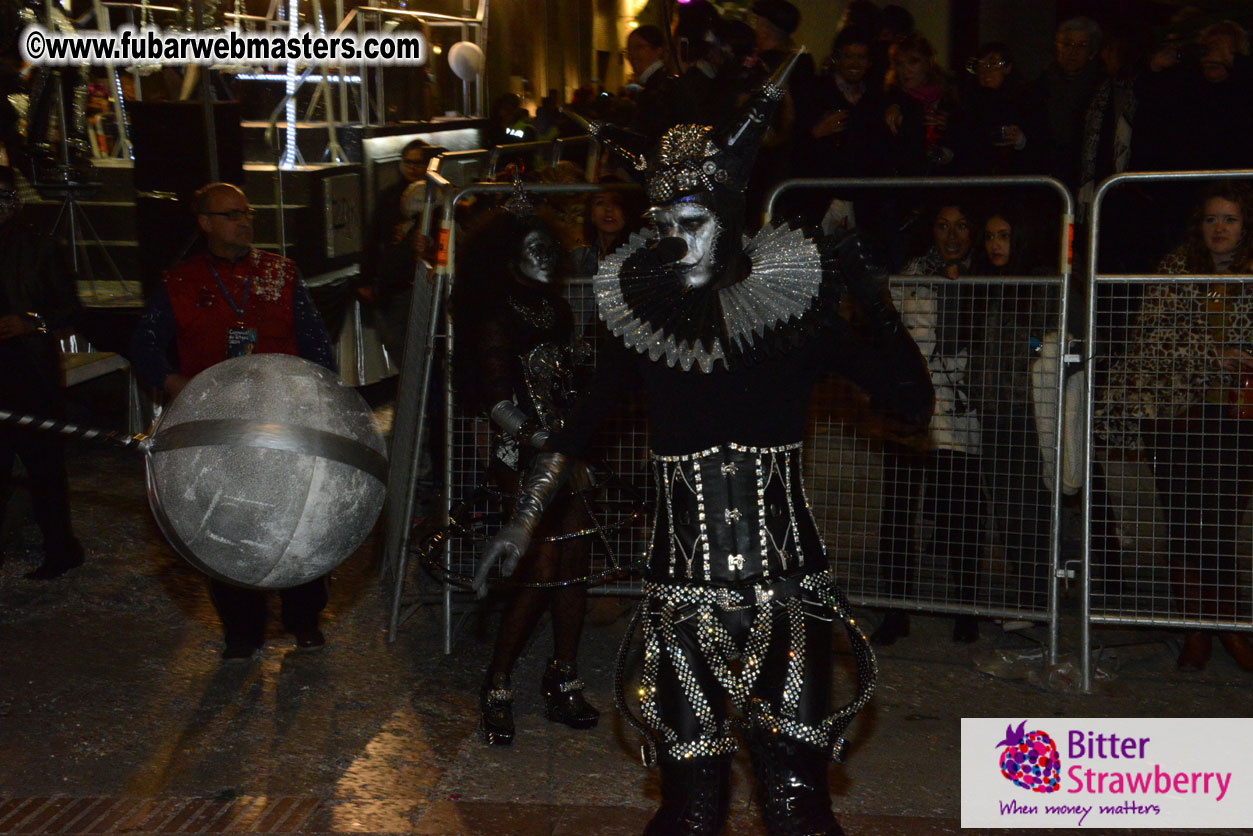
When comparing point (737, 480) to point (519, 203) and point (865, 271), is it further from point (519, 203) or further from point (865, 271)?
point (519, 203)

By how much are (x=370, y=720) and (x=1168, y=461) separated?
348 centimetres

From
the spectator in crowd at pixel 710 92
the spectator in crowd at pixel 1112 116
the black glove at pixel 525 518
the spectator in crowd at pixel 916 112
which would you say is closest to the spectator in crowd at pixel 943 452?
the spectator in crowd at pixel 916 112

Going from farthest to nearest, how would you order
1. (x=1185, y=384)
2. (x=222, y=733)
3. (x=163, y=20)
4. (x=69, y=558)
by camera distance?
1. (x=163, y=20)
2. (x=69, y=558)
3. (x=1185, y=384)
4. (x=222, y=733)

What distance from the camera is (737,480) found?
320 cm

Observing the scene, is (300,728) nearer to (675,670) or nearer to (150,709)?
(150,709)

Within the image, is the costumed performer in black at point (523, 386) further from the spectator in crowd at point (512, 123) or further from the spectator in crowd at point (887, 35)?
the spectator in crowd at point (512, 123)

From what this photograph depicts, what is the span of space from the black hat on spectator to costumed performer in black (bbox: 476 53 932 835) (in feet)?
12.9

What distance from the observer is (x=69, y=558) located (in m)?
6.89

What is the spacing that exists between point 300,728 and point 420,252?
7.67ft

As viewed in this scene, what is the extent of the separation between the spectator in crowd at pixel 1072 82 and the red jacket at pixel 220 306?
4.16 metres

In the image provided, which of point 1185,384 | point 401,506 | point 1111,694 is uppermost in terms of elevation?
point 1185,384

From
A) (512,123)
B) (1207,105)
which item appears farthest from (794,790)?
(512,123)

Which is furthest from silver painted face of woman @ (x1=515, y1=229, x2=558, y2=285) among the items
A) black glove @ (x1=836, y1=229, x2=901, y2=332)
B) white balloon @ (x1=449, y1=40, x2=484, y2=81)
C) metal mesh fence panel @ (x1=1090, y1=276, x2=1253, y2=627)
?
white balloon @ (x1=449, y1=40, x2=484, y2=81)

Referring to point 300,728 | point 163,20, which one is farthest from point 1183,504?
point 163,20
